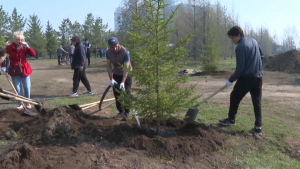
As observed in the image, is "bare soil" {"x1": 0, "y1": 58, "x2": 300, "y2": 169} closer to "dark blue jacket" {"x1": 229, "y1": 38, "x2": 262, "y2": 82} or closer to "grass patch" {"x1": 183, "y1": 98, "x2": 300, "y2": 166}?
"grass patch" {"x1": 183, "y1": 98, "x2": 300, "y2": 166}

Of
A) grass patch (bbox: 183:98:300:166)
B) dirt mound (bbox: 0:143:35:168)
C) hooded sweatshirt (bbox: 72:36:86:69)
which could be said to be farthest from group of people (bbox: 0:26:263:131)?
hooded sweatshirt (bbox: 72:36:86:69)

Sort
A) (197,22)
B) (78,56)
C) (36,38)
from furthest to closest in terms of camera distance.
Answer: (36,38) < (197,22) < (78,56)

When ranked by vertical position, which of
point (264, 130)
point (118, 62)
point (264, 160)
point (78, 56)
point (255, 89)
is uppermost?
point (78, 56)

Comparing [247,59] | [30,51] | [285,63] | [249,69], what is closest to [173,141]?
[249,69]

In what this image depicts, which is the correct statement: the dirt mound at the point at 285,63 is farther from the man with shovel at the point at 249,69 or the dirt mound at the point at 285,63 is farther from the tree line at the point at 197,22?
the man with shovel at the point at 249,69

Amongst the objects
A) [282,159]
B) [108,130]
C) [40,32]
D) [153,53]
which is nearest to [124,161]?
[108,130]

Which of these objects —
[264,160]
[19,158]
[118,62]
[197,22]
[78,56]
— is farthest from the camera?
[197,22]

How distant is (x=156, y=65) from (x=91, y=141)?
1639 mm

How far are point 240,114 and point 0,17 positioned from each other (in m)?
36.6

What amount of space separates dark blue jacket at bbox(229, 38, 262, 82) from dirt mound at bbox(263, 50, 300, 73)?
13974 millimetres

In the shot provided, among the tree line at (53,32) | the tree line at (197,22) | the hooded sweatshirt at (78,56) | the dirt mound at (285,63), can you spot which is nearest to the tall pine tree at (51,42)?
the tree line at (53,32)

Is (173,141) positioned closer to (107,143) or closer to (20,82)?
(107,143)

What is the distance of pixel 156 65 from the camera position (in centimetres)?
414

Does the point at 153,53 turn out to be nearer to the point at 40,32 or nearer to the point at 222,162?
the point at 222,162
